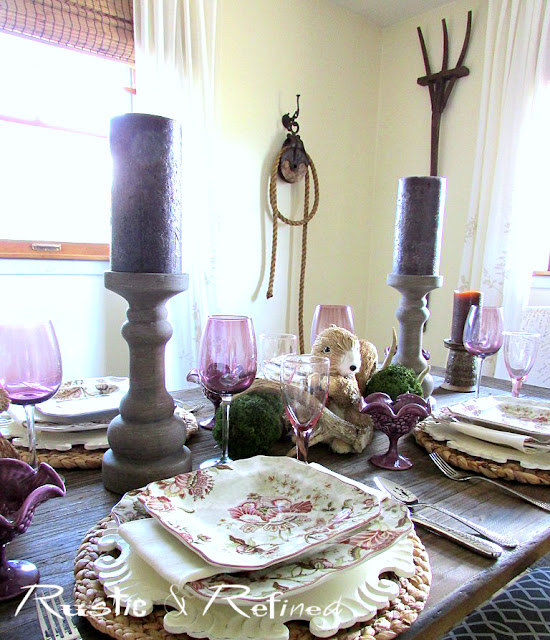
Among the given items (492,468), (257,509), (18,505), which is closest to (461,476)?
(492,468)

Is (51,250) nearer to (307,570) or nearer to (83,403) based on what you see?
(83,403)

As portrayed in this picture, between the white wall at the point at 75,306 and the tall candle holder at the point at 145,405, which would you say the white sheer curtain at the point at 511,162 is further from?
the tall candle holder at the point at 145,405

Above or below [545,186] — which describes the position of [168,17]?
above

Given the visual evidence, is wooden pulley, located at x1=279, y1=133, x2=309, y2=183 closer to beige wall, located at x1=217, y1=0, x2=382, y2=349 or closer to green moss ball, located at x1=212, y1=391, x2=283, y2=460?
beige wall, located at x1=217, y1=0, x2=382, y2=349

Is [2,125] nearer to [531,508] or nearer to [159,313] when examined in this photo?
[159,313]

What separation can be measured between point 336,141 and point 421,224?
7.05ft

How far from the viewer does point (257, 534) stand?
18.3 inches

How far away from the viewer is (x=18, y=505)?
465mm

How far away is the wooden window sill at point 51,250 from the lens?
6.39 ft

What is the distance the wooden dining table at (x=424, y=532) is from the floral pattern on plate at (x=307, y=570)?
0.06m

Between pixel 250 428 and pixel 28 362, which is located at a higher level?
pixel 28 362

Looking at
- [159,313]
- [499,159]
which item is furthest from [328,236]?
[159,313]

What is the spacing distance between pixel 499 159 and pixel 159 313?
7.61ft

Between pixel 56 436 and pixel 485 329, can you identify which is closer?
pixel 56 436
